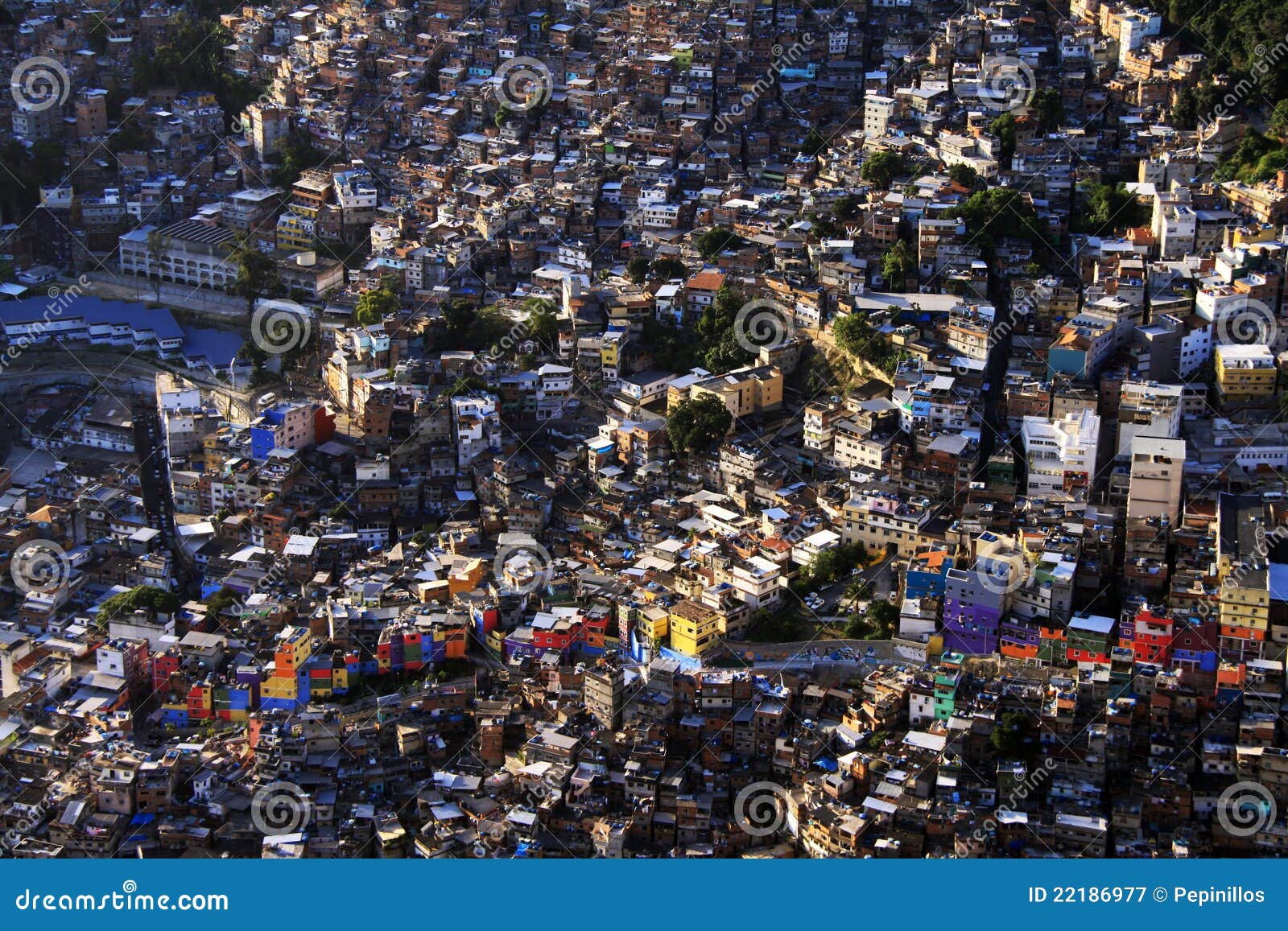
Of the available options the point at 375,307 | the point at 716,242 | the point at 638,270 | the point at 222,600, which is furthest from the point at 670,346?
the point at 222,600

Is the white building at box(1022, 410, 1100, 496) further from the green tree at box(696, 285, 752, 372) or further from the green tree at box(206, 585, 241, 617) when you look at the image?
the green tree at box(206, 585, 241, 617)

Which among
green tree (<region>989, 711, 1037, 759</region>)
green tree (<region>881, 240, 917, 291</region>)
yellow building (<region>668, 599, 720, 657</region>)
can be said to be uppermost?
green tree (<region>881, 240, 917, 291</region>)

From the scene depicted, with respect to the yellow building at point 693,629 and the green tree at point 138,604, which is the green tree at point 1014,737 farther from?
the green tree at point 138,604

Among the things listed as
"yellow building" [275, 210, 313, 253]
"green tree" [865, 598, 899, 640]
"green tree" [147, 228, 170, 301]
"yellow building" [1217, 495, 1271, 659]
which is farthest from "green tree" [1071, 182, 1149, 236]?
"green tree" [147, 228, 170, 301]

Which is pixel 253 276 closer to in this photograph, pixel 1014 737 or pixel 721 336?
pixel 721 336

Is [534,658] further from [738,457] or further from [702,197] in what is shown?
[702,197]
